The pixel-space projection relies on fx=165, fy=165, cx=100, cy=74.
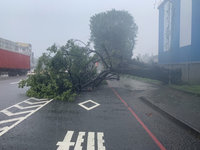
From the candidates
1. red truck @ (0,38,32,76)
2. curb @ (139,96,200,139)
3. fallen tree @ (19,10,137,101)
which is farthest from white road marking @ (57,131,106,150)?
red truck @ (0,38,32,76)

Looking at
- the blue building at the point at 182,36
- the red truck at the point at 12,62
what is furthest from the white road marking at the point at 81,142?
the red truck at the point at 12,62

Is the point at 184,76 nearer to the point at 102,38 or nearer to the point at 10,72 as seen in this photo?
the point at 102,38

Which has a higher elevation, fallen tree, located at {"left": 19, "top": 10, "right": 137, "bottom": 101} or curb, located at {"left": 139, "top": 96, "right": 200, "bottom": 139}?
fallen tree, located at {"left": 19, "top": 10, "right": 137, "bottom": 101}

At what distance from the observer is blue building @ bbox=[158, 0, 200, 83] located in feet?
47.8

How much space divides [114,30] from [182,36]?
1726 cm

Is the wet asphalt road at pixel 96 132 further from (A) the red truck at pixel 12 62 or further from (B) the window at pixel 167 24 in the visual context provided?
(A) the red truck at pixel 12 62

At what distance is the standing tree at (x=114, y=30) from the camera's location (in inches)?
1281

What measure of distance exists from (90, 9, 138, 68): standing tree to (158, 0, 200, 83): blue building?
11.2m

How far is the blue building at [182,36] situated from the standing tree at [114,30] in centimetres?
1116

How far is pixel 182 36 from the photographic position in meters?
16.8

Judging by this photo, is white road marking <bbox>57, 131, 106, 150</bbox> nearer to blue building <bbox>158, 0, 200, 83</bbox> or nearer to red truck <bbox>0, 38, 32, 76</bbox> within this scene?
blue building <bbox>158, 0, 200, 83</bbox>

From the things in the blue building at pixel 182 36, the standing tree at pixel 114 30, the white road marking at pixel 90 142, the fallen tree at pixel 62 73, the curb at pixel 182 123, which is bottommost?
the white road marking at pixel 90 142

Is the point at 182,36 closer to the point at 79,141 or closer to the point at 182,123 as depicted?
the point at 182,123

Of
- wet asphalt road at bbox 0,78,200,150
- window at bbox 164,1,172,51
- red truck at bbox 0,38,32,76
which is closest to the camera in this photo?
wet asphalt road at bbox 0,78,200,150
